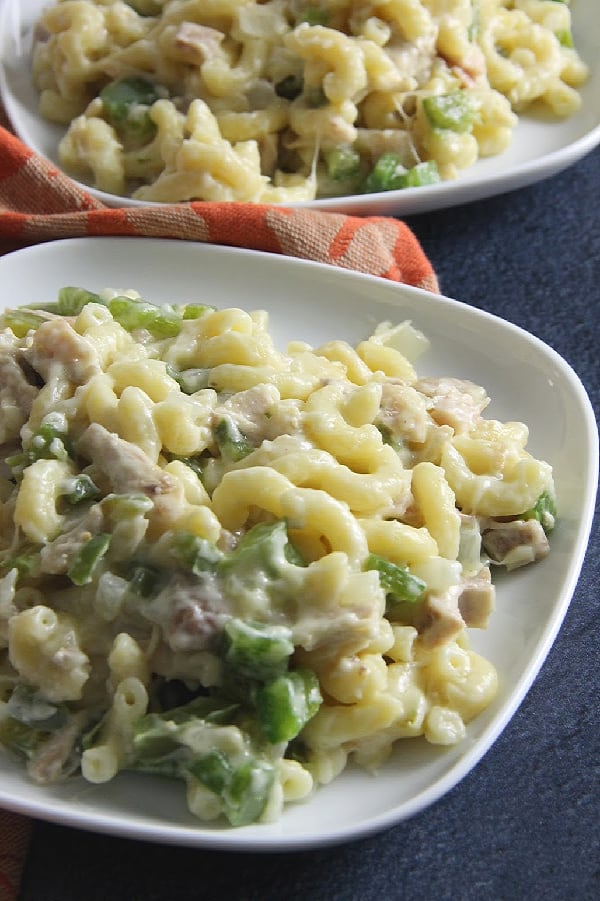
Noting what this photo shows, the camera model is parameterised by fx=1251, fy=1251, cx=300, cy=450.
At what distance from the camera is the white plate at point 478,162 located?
2795 millimetres

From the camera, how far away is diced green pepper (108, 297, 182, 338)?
2.28m

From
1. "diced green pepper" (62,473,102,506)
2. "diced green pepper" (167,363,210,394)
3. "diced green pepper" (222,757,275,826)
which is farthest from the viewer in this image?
"diced green pepper" (167,363,210,394)

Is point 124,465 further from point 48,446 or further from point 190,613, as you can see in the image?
point 190,613

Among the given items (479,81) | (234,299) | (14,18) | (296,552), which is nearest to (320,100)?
(479,81)

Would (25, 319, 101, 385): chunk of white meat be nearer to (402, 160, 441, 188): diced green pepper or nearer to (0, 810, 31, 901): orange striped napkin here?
(0, 810, 31, 901): orange striped napkin

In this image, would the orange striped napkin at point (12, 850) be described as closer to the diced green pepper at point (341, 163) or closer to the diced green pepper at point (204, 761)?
the diced green pepper at point (204, 761)

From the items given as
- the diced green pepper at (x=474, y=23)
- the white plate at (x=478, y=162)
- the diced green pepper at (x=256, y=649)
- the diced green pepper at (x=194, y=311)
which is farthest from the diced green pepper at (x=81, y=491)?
the diced green pepper at (x=474, y=23)

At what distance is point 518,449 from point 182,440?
1.94 ft

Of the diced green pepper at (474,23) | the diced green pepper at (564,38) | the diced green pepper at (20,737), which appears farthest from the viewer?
the diced green pepper at (564,38)

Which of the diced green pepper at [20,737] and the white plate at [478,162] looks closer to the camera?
the diced green pepper at [20,737]

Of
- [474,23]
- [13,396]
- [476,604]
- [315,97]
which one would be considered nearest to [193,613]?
[476,604]

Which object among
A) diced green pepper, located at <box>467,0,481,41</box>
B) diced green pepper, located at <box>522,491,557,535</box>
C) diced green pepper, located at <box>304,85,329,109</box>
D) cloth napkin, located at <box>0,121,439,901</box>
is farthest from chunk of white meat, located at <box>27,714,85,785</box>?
diced green pepper, located at <box>467,0,481,41</box>

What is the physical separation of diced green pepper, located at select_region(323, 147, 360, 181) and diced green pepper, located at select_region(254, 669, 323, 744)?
154 cm

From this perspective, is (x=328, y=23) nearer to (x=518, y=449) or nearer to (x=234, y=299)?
(x=234, y=299)
